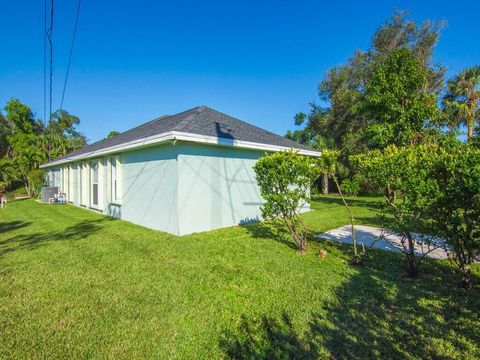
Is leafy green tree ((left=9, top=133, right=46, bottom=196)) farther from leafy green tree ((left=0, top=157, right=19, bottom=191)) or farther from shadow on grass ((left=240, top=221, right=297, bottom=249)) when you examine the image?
shadow on grass ((left=240, top=221, right=297, bottom=249))

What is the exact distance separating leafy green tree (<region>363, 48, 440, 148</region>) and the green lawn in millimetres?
7363

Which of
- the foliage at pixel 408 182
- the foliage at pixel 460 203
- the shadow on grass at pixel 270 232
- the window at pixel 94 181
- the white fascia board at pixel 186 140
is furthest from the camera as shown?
the window at pixel 94 181

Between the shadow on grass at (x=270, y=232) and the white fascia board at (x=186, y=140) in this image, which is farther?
the white fascia board at (x=186, y=140)

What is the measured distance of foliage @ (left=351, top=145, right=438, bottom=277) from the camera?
3774 millimetres

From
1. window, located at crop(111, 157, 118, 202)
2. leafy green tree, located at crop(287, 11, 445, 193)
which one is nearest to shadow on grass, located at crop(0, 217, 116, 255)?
window, located at crop(111, 157, 118, 202)

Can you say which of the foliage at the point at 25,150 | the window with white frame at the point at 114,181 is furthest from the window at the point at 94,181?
the foliage at the point at 25,150

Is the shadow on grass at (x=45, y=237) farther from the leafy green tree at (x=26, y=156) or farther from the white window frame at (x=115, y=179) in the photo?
the leafy green tree at (x=26, y=156)

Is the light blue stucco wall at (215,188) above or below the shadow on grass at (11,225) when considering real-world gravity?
above

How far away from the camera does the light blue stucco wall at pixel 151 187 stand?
7564 mm

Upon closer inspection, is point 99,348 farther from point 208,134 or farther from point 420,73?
point 420,73

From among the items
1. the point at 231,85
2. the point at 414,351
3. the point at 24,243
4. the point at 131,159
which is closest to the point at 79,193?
the point at 131,159

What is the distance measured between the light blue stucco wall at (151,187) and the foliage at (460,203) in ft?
19.9

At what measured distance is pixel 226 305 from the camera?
3434 millimetres

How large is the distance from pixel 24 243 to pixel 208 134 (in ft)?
19.0
